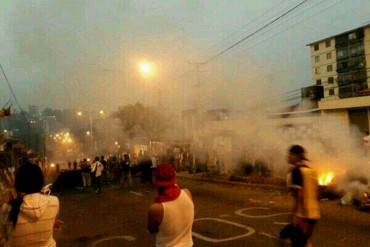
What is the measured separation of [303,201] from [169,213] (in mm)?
2418

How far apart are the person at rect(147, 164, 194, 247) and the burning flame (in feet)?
28.9

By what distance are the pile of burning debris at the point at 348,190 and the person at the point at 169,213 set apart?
23.8ft

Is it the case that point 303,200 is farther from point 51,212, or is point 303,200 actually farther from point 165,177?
point 51,212

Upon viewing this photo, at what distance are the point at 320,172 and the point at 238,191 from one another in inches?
126

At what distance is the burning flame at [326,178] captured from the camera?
1123cm

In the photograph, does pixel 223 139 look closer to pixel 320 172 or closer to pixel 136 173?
pixel 136 173

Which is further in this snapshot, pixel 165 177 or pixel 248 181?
pixel 248 181

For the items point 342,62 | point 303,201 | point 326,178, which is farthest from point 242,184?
point 342,62

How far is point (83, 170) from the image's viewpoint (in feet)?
64.4

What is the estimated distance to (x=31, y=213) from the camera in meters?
3.05

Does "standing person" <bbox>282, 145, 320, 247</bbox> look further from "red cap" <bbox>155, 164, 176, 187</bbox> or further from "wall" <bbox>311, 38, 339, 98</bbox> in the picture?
"wall" <bbox>311, 38, 339, 98</bbox>

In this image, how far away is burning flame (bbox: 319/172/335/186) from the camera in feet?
36.8

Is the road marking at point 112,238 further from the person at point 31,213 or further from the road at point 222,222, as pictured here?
the person at point 31,213

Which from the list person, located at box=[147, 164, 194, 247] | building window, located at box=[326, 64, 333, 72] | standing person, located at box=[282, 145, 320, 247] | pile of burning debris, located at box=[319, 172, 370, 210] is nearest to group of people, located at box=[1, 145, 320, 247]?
person, located at box=[147, 164, 194, 247]
